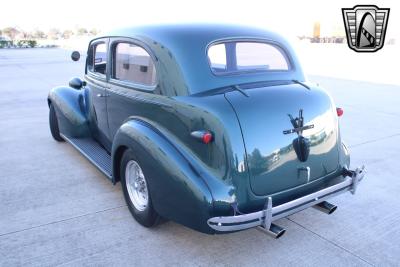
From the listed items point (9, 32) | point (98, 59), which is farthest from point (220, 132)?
point (9, 32)

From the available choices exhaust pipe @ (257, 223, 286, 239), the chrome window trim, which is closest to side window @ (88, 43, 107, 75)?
the chrome window trim

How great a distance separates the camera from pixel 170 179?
109 inches

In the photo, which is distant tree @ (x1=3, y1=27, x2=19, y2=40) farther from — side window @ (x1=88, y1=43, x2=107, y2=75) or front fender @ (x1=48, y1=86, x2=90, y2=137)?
side window @ (x1=88, y1=43, x2=107, y2=75)

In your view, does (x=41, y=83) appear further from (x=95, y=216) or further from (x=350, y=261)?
(x=350, y=261)

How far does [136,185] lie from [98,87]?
4.52 ft

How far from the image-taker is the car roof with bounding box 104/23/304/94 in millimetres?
2971

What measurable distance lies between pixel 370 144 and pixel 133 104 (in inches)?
155

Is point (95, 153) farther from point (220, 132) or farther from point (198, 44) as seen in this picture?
point (220, 132)

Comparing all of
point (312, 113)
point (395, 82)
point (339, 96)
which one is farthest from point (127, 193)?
point (395, 82)

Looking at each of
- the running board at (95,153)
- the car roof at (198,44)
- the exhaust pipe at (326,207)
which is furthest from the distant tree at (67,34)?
the exhaust pipe at (326,207)

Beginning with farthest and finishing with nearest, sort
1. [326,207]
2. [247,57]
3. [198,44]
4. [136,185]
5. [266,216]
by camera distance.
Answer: [247,57], [136,185], [326,207], [198,44], [266,216]

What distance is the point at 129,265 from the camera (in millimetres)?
2773

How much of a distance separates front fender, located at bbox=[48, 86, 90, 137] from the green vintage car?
108cm

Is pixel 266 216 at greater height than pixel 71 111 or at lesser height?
lesser
